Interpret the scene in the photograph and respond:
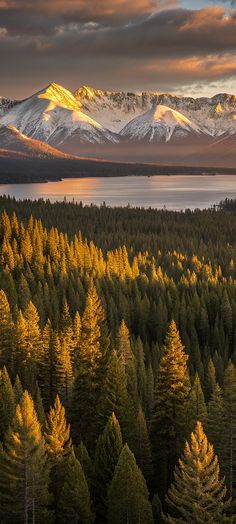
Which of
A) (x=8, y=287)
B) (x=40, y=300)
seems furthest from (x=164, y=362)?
(x=8, y=287)

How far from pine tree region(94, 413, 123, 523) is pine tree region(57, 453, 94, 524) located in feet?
10.7

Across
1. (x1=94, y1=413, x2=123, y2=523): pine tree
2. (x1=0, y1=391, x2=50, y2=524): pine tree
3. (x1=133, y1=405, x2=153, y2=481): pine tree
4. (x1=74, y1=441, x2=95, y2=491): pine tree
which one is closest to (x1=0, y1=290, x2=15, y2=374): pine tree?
(x1=133, y1=405, x2=153, y2=481): pine tree

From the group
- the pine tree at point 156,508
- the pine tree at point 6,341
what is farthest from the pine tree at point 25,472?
the pine tree at point 6,341

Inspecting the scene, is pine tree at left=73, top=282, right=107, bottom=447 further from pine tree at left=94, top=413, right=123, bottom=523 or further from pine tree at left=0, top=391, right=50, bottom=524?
pine tree at left=0, top=391, right=50, bottom=524

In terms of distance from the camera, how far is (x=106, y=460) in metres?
45.6

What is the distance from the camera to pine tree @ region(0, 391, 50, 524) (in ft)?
134

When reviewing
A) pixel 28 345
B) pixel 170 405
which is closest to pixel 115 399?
pixel 170 405

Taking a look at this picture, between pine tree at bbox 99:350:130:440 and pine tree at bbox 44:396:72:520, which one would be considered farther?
pine tree at bbox 99:350:130:440

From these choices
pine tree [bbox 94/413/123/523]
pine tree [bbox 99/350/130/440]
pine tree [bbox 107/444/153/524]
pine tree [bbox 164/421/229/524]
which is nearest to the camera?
pine tree [bbox 164/421/229/524]

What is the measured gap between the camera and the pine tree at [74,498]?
134ft

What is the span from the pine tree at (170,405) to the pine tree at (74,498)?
36.1 ft

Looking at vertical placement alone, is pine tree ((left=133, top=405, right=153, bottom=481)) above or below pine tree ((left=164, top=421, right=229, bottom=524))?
below

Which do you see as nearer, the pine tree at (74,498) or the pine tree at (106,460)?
the pine tree at (74,498)

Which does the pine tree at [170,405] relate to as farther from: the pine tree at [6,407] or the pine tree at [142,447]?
the pine tree at [6,407]
